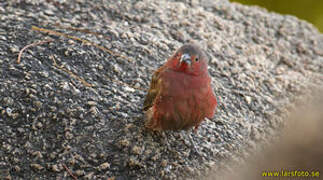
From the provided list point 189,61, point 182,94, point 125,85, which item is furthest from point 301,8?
point 182,94

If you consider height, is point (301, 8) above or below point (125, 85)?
above

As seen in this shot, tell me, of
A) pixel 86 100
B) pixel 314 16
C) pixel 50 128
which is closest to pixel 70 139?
pixel 50 128

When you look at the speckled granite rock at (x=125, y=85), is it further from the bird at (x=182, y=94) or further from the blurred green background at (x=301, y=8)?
the blurred green background at (x=301, y=8)

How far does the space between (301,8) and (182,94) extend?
4432 mm

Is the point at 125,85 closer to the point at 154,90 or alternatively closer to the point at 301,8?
the point at 154,90

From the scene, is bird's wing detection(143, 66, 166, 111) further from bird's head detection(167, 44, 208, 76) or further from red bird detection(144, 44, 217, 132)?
bird's head detection(167, 44, 208, 76)

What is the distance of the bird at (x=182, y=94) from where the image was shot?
2.85 m

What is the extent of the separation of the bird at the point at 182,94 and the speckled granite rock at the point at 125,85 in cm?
25

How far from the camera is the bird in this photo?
112 inches

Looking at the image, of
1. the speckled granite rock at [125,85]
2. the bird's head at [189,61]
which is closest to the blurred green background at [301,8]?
the speckled granite rock at [125,85]

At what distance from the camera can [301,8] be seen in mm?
6637

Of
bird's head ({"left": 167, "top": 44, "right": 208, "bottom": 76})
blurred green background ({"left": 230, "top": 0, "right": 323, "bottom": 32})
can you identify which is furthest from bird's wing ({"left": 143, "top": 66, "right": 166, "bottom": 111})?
blurred green background ({"left": 230, "top": 0, "right": 323, "bottom": 32})

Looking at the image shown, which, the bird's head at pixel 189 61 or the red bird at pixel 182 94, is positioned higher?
the bird's head at pixel 189 61

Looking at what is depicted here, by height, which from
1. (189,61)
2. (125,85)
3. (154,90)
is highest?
(189,61)
